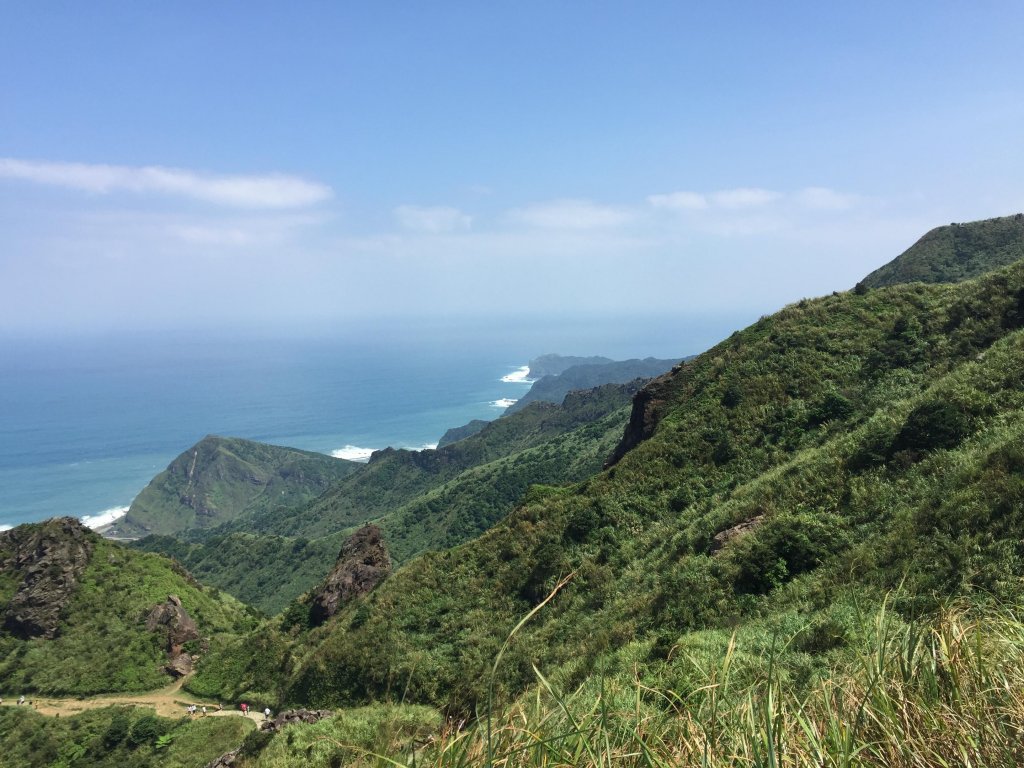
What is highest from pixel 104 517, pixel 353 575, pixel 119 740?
pixel 353 575

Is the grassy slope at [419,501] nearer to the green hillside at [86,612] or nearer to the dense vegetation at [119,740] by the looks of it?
the green hillside at [86,612]

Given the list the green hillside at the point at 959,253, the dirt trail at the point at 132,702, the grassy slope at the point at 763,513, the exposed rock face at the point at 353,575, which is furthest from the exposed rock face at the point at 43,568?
the green hillside at the point at 959,253

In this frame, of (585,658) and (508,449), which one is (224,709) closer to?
(585,658)

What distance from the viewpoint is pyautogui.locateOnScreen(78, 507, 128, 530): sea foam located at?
6772 inches

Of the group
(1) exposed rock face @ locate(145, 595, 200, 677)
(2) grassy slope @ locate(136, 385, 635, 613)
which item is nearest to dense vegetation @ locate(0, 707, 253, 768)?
(1) exposed rock face @ locate(145, 595, 200, 677)

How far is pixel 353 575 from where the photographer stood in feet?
135

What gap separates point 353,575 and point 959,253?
10920 centimetres

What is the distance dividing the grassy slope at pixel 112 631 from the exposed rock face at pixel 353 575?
15548 mm

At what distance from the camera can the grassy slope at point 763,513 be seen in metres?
14.5

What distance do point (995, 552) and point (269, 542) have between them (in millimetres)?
122207

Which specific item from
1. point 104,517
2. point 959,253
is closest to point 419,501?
point 959,253

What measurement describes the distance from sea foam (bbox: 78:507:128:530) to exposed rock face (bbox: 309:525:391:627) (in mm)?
178741

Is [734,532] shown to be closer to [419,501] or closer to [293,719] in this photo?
[293,719]

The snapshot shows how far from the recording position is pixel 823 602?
14133 mm
